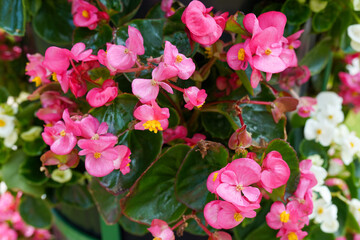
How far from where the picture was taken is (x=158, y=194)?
1.85 ft

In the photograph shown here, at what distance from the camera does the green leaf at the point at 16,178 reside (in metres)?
0.71

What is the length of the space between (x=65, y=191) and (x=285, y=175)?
0.51 meters

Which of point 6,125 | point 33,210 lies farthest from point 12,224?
point 6,125

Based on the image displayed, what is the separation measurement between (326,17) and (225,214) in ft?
1.49

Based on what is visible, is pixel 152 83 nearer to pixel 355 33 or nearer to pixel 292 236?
pixel 292 236

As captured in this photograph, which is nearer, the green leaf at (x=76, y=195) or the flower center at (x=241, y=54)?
the flower center at (x=241, y=54)

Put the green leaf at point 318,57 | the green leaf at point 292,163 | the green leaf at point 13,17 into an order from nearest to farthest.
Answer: the green leaf at point 292,163 → the green leaf at point 13,17 → the green leaf at point 318,57

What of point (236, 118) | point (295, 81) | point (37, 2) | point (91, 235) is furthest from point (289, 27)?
point (91, 235)

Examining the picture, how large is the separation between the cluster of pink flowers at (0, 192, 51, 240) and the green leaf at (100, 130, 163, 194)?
0.96m

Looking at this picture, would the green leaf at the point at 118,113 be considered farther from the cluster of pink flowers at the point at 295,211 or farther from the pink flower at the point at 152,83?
the cluster of pink flowers at the point at 295,211

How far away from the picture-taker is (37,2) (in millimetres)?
670

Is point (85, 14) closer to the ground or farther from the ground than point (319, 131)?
farther from the ground

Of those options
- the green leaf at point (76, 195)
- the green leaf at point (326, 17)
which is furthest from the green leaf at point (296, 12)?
the green leaf at point (76, 195)

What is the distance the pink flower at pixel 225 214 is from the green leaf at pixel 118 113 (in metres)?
0.15
